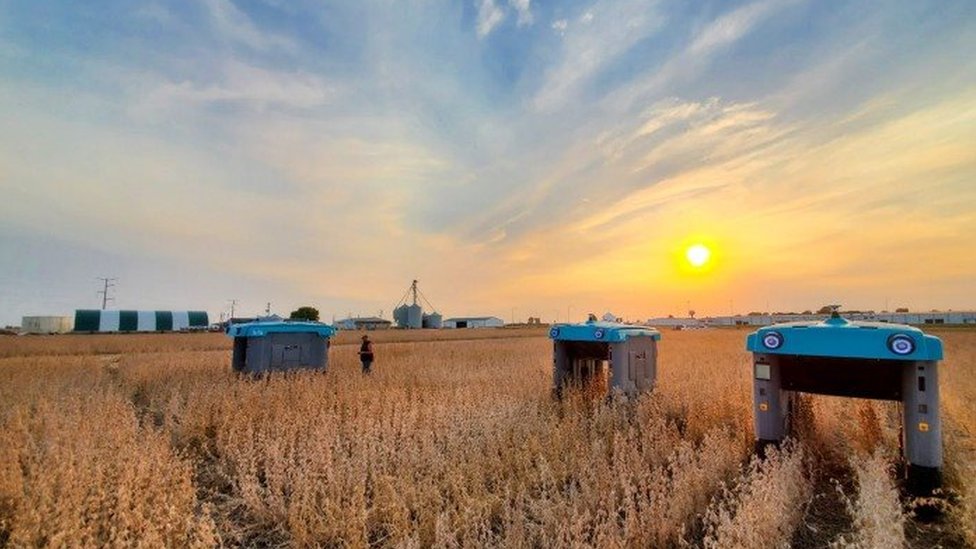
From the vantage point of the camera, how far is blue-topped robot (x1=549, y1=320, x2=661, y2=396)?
8.77 m

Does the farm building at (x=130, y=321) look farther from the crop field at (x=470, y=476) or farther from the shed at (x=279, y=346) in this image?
the crop field at (x=470, y=476)

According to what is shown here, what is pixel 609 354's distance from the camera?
29.1ft

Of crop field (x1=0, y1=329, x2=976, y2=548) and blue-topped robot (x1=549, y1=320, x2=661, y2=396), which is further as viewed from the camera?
blue-topped robot (x1=549, y1=320, x2=661, y2=396)

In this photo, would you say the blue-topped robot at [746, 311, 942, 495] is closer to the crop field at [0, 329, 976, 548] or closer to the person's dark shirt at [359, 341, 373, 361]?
the crop field at [0, 329, 976, 548]

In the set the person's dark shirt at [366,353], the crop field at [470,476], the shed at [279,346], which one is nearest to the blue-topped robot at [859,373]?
the crop field at [470,476]

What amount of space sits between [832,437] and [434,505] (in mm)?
5585

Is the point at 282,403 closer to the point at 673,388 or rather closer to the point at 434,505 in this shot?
the point at 434,505

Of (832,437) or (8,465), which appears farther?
(832,437)

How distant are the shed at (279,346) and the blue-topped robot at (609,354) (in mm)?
6658

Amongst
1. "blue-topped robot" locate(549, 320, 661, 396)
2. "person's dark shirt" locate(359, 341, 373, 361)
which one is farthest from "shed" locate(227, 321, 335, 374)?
"blue-topped robot" locate(549, 320, 661, 396)

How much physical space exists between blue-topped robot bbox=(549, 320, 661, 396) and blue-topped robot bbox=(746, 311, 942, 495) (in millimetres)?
2708

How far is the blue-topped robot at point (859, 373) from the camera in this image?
4902mm

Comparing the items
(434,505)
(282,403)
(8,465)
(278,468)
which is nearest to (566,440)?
(434,505)

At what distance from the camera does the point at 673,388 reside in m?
9.78
